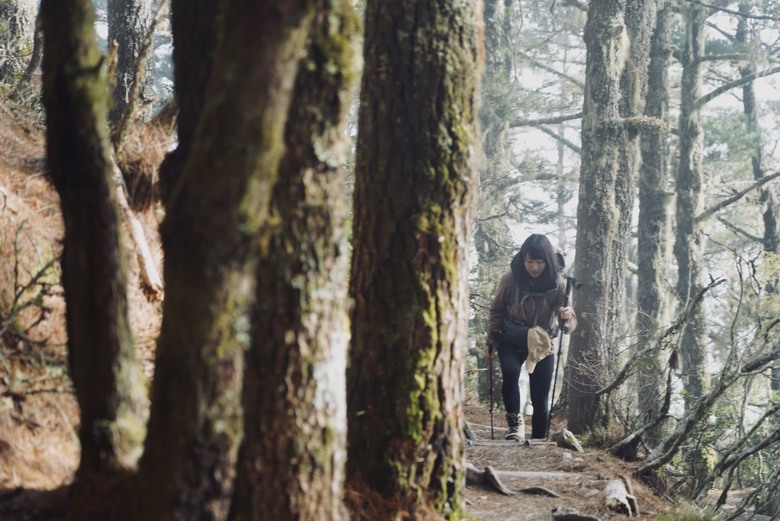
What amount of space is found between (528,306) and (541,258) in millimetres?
617

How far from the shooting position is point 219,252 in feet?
8.90

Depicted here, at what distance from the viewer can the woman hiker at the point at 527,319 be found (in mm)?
8594

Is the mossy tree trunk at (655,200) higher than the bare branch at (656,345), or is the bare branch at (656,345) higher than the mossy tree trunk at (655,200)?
the mossy tree trunk at (655,200)

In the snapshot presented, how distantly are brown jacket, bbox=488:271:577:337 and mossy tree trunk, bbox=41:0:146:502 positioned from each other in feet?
19.2

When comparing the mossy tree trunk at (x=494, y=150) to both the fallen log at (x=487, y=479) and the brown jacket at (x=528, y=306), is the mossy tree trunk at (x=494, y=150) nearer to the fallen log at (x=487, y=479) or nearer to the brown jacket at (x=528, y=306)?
the brown jacket at (x=528, y=306)

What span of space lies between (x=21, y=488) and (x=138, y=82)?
11.2 feet

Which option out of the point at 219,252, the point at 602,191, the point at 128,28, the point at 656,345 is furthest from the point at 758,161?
the point at 219,252

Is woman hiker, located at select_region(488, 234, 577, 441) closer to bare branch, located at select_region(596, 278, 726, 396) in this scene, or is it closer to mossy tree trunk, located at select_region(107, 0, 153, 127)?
bare branch, located at select_region(596, 278, 726, 396)

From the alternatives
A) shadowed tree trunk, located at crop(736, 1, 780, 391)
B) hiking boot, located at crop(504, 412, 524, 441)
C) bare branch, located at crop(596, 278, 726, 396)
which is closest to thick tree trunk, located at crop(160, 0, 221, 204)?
hiking boot, located at crop(504, 412, 524, 441)

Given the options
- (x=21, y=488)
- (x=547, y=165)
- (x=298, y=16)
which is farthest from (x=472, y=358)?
(x=298, y=16)

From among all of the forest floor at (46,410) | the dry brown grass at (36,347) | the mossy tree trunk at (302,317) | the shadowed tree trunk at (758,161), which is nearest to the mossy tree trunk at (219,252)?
the mossy tree trunk at (302,317)

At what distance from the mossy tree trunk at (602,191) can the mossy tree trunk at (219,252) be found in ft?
27.8

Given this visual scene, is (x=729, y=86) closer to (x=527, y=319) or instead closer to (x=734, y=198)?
(x=734, y=198)

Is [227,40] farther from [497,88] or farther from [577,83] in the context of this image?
[577,83]
